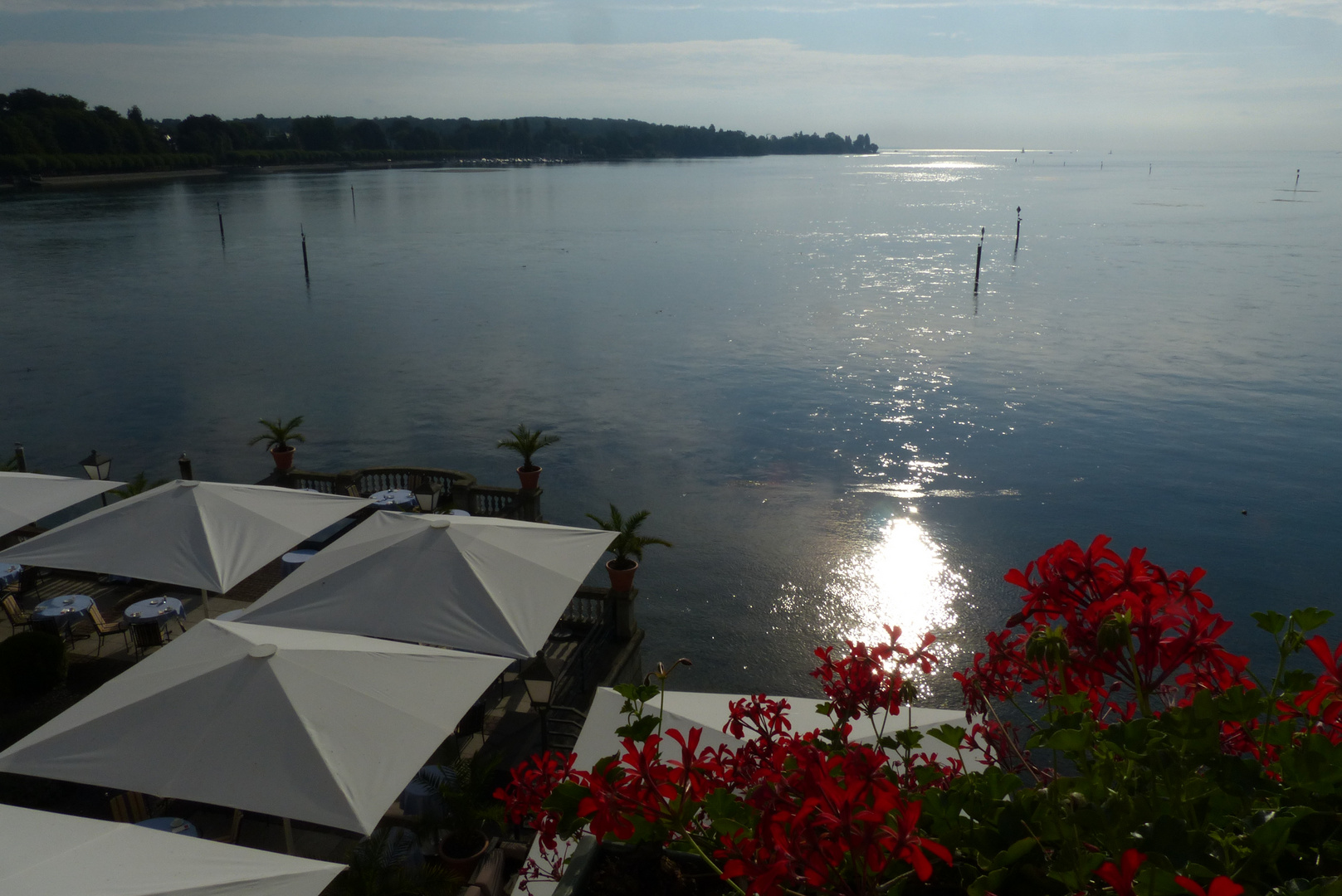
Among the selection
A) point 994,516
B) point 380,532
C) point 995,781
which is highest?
point 995,781

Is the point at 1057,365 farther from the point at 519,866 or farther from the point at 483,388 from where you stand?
the point at 519,866

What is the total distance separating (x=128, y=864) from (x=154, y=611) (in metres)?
7.87

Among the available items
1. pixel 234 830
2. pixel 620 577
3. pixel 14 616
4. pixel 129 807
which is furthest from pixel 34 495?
pixel 620 577

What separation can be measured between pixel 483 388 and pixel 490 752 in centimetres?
2472

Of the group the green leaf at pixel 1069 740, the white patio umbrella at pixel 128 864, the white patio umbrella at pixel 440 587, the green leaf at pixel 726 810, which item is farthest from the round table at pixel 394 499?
the green leaf at pixel 1069 740

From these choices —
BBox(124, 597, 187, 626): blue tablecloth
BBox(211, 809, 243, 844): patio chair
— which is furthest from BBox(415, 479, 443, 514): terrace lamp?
BBox(211, 809, 243, 844): patio chair

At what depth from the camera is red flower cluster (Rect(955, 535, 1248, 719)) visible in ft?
Answer: 7.73

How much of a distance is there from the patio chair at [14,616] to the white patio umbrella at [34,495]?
1278 mm

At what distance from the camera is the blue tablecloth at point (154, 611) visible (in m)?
12.1

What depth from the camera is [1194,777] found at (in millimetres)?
2172

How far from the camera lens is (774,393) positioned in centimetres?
3319

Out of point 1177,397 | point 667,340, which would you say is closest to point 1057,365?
point 1177,397

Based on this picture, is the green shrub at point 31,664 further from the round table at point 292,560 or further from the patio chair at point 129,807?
the round table at point 292,560

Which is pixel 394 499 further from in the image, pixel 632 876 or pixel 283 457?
pixel 632 876
